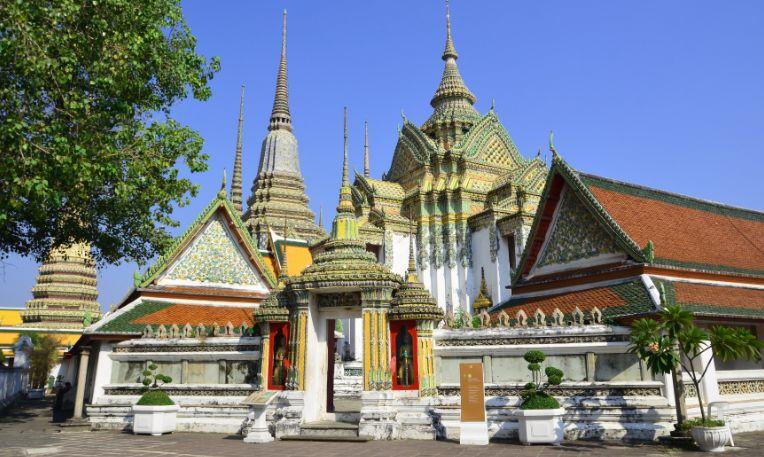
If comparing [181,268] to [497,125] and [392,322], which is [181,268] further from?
[497,125]

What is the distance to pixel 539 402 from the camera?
10.4m

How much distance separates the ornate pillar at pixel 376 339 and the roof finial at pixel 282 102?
36.0m

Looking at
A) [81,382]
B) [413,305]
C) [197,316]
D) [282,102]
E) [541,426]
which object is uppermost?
[282,102]

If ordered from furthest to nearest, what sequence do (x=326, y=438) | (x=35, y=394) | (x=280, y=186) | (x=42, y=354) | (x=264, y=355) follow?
(x=280, y=186) < (x=42, y=354) < (x=35, y=394) < (x=264, y=355) < (x=326, y=438)

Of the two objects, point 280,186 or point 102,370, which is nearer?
point 102,370

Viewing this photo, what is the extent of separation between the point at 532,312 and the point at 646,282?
9.59 ft

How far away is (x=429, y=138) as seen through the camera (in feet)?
110

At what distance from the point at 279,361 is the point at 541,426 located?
590 cm

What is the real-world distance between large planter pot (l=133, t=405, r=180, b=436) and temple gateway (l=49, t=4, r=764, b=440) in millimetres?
672

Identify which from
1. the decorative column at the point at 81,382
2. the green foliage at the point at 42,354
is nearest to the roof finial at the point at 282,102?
the green foliage at the point at 42,354

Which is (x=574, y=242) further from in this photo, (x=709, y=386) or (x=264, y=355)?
(x=264, y=355)

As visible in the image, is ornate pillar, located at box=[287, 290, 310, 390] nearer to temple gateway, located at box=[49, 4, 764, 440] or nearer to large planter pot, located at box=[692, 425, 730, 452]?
temple gateway, located at box=[49, 4, 764, 440]

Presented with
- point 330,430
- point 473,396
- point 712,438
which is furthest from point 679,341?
point 330,430

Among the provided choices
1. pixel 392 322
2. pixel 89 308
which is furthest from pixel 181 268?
pixel 89 308
